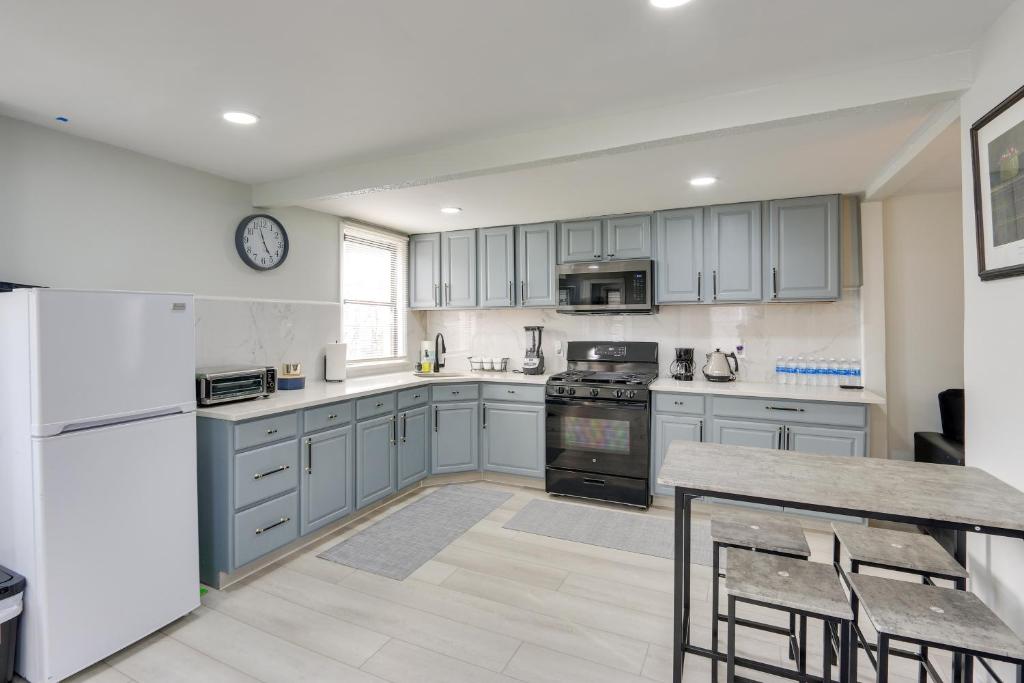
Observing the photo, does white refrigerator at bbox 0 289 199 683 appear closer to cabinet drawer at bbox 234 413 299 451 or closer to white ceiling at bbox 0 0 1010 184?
cabinet drawer at bbox 234 413 299 451

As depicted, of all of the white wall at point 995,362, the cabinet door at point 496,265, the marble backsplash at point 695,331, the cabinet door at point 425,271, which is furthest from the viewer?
the cabinet door at point 425,271

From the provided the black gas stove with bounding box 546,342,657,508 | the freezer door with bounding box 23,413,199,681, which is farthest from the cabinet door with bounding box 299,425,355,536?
the black gas stove with bounding box 546,342,657,508

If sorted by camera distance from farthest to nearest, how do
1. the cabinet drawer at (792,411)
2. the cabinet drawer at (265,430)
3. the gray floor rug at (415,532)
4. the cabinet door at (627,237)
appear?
the cabinet door at (627,237) → the cabinet drawer at (792,411) → the gray floor rug at (415,532) → the cabinet drawer at (265,430)

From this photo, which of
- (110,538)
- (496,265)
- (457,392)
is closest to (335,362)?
(457,392)

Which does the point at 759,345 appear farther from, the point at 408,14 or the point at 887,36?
the point at 408,14

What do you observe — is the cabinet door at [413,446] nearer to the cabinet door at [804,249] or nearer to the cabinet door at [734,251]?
the cabinet door at [734,251]

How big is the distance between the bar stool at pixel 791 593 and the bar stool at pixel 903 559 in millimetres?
65

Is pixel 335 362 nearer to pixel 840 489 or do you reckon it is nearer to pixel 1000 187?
pixel 840 489

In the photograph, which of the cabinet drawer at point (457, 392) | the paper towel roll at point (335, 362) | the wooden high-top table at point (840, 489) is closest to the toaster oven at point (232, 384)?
the paper towel roll at point (335, 362)

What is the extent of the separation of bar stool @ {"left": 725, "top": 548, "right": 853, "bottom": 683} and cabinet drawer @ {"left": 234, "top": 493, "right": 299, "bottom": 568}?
237cm

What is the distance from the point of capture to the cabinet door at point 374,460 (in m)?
3.41

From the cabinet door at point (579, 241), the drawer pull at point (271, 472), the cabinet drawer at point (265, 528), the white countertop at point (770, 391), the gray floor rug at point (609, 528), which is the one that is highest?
the cabinet door at point (579, 241)

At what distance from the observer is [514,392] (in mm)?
4176

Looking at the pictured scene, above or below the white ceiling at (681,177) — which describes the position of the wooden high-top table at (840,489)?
below
